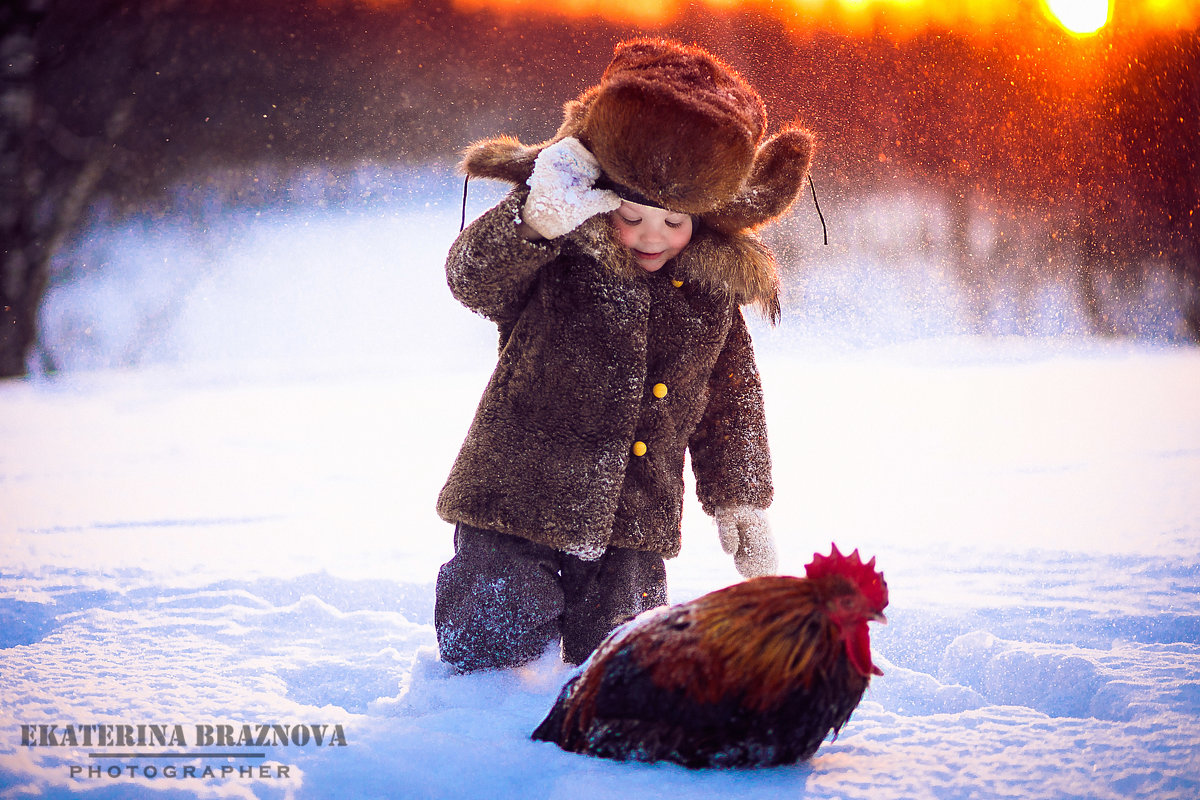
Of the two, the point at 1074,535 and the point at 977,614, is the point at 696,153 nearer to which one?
the point at 977,614

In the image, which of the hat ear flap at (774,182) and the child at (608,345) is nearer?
the child at (608,345)

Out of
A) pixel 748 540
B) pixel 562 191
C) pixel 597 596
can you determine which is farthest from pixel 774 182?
pixel 597 596

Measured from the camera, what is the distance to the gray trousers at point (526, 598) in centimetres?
102

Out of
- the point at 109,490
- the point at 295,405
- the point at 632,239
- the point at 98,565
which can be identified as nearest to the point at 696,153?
the point at 632,239

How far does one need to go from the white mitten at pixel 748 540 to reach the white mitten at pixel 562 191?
463 mm

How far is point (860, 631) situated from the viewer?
67cm

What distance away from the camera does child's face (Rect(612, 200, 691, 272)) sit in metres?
1.06

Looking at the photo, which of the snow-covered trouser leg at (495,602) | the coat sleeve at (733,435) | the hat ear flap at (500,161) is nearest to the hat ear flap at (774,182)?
the coat sleeve at (733,435)

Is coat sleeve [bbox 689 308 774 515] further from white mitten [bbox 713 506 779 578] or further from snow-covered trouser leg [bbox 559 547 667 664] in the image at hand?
snow-covered trouser leg [bbox 559 547 667 664]

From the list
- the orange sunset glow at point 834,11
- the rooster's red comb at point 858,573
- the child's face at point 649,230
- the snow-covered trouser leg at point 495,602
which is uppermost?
the orange sunset glow at point 834,11

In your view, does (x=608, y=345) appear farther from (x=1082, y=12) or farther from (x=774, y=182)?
(x=1082, y=12)

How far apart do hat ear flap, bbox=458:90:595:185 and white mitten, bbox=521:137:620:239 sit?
0.04 meters

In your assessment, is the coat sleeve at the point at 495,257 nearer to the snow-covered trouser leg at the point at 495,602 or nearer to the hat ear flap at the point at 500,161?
the hat ear flap at the point at 500,161

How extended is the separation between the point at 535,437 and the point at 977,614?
81 cm
